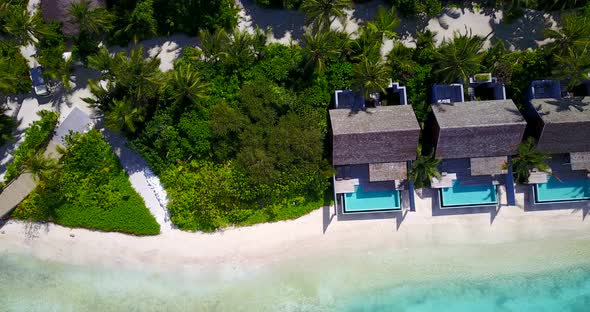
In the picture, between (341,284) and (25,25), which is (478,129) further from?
(25,25)

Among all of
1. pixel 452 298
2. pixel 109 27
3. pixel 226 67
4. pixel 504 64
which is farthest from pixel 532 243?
pixel 109 27

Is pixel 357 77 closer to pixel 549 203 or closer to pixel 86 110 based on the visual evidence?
pixel 549 203

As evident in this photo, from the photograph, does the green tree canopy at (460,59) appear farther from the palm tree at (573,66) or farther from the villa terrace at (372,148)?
the palm tree at (573,66)

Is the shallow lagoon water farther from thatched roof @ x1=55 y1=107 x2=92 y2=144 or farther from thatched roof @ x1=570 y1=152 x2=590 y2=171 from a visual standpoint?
thatched roof @ x1=55 y1=107 x2=92 y2=144

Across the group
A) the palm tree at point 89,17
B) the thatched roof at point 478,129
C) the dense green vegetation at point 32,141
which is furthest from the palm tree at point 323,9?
the dense green vegetation at point 32,141

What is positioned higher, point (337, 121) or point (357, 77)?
point (357, 77)

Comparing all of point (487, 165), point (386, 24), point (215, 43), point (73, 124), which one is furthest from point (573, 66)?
point (73, 124)
